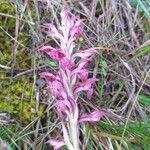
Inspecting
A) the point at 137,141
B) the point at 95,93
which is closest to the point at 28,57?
the point at 95,93

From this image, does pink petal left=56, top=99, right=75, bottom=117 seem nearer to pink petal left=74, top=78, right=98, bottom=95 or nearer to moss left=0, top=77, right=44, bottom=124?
pink petal left=74, top=78, right=98, bottom=95

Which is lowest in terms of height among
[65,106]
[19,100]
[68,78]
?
[19,100]

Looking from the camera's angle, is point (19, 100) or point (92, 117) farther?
point (19, 100)

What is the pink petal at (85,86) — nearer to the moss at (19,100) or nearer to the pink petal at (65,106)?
the pink petal at (65,106)

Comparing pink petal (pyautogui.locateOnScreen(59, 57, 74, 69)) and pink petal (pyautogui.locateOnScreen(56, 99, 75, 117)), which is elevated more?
pink petal (pyautogui.locateOnScreen(59, 57, 74, 69))

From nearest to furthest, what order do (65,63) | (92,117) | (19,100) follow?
(65,63)
(92,117)
(19,100)

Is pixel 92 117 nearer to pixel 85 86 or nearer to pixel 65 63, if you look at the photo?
pixel 85 86

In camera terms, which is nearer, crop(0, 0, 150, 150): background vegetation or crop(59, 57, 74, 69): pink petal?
crop(59, 57, 74, 69): pink petal

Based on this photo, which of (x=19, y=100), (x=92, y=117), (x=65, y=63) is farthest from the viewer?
(x=19, y=100)

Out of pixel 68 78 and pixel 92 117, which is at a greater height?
pixel 68 78

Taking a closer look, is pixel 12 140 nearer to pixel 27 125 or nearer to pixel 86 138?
pixel 27 125

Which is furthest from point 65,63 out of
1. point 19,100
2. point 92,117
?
point 19,100

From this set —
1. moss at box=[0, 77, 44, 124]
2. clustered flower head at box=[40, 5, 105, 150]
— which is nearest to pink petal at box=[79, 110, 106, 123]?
clustered flower head at box=[40, 5, 105, 150]
